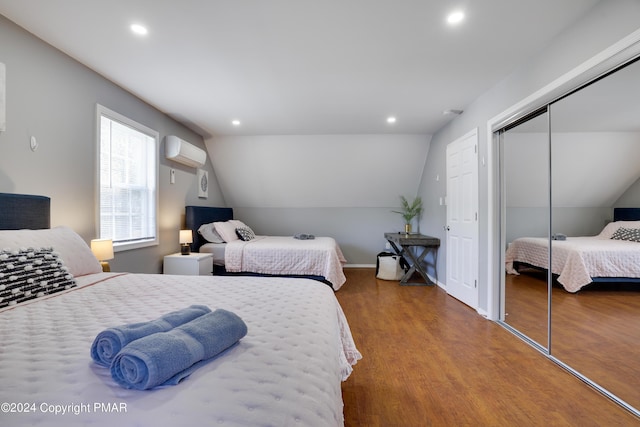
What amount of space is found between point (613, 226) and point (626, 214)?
0.12 meters

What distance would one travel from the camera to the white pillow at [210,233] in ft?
14.6

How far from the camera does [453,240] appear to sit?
3.91 m

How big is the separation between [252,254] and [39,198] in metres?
2.35

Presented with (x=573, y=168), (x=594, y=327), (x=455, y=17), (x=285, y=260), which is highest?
(x=455, y=17)

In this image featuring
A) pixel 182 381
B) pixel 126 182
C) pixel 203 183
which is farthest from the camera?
pixel 203 183

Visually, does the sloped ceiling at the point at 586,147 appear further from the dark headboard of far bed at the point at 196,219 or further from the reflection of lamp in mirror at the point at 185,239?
the dark headboard of far bed at the point at 196,219

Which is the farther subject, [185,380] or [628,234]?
[628,234]

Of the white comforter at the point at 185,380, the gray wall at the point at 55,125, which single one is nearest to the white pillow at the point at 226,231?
the gray wall at the point at 55,125

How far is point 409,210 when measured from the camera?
17.9 feet

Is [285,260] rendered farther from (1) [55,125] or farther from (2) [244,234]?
(1) [55,125]

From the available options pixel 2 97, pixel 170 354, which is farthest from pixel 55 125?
pixel 170 354

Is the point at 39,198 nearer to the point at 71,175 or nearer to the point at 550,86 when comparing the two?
the point at 71,175

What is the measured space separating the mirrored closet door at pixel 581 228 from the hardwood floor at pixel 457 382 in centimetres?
23

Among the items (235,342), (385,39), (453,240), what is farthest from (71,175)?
(453,240)
